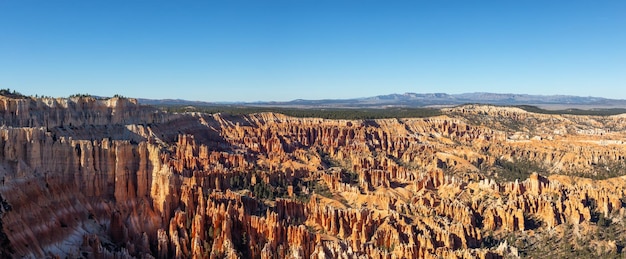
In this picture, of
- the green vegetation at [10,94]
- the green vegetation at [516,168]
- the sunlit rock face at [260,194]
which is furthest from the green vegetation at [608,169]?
the green vegetation at [10,94]

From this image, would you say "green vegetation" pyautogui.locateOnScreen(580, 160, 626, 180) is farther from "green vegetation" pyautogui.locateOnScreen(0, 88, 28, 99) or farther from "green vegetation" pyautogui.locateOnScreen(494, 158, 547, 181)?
"green vegetation" pyautogui.locateOnScreen(0, 88, 28, 99)

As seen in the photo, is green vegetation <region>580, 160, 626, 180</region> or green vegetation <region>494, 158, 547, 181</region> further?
green vegetation <region>494, 158, 547, 181</region>

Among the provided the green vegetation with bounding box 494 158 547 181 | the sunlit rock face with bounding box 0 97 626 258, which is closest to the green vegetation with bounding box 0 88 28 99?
the sunlit rock face with bounding box 0 97 626 258

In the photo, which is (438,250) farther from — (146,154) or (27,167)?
(27,167)

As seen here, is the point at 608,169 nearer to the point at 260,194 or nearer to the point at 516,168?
the point at 516,168

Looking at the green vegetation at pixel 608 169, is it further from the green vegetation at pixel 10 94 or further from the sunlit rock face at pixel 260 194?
the green vegetation at pixel 10 94

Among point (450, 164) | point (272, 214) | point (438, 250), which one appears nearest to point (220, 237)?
point (272, 214)

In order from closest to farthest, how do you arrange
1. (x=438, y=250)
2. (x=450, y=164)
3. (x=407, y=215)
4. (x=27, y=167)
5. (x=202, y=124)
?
1. (x=27, y=167)
2. (x=438, y=250)
3. (x=407, y=215)
4. (x=450, y=164)
5. (x=202, y=124)

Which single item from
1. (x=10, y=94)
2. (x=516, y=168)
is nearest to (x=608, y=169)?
(x=516, y=168)
